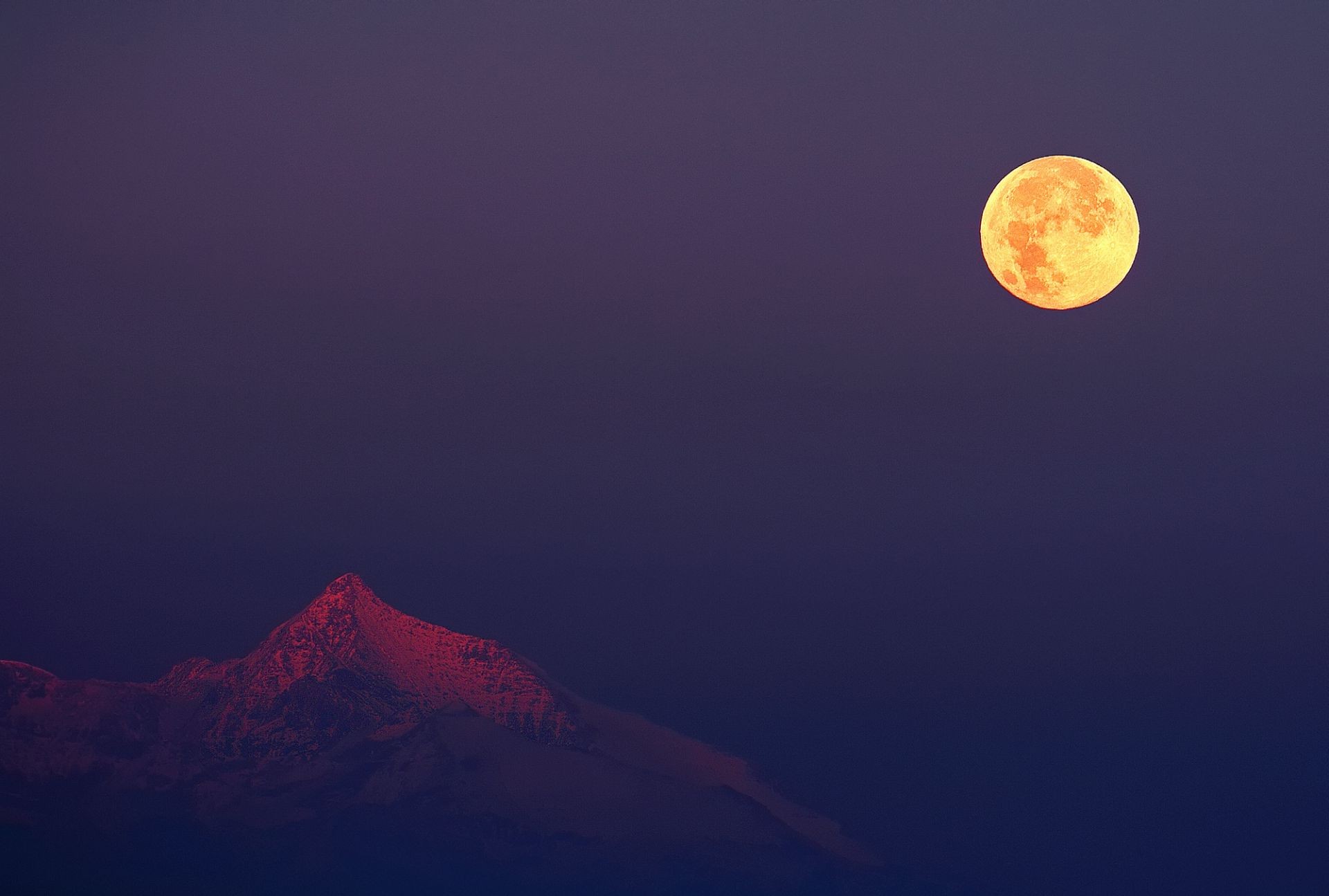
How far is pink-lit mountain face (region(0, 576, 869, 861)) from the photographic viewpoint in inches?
2744

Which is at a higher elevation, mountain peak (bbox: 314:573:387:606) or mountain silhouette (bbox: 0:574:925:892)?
mountain peak (bbox: 314:573:387:606)

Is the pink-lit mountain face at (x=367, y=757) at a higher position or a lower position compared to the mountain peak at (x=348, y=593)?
lower

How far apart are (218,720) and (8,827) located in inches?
651

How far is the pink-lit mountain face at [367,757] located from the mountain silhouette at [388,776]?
0.44 feet

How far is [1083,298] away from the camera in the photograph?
23031 millimetres

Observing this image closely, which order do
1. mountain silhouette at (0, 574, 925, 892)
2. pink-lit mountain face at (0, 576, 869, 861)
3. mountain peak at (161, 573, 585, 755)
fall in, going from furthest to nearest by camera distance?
mountain peak at (161, 573, 585, 755), pink-lit mountain face at (0, 576, 869, 861), mountain silhouette at (0, 574, 925, 892)

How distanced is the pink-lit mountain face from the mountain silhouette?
0.44 ft

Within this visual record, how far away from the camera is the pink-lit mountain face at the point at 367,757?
69688 mm

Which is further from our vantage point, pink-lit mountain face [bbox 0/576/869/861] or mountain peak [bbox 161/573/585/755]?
mountain peak [bbox 161/573/585/755]

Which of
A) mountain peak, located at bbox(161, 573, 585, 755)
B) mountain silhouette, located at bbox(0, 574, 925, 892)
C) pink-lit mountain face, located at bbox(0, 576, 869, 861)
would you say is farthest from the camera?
mountain peak, located at bbox(161, 573, 585, 755)

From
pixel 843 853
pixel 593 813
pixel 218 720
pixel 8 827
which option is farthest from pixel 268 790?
pixel 843 853

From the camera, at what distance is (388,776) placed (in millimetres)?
75125

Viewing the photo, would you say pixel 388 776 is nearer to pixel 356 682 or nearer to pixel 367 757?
pixel 367 757

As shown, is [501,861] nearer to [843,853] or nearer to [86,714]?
[843,853]
